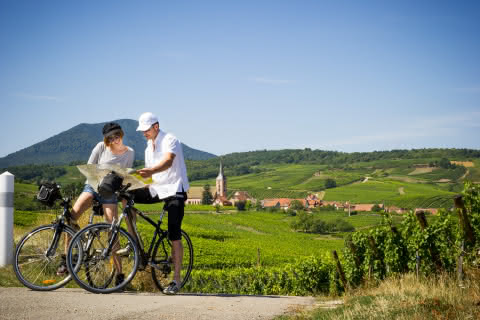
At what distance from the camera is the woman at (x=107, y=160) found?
6137 mm

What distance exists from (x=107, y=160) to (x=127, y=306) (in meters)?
2.02

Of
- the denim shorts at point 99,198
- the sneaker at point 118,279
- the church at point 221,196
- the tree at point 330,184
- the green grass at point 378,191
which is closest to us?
the sneaker at point 118,279

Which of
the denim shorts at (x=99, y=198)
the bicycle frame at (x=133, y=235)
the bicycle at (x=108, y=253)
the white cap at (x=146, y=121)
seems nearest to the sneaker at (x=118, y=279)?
the bicycle at (x=108, y=253)

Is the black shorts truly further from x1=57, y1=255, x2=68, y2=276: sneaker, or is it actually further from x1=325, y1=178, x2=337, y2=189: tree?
x1=325, y1=178, x2=337, y2=189: tree

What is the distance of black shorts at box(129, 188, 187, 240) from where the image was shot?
605cm

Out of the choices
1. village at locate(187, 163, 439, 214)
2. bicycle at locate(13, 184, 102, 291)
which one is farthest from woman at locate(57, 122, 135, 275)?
village at locate(187, 163, 439, 214)

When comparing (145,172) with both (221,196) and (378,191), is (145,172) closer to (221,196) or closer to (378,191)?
(378,191)

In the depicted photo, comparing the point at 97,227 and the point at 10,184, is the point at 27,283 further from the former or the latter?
the point at 10,184

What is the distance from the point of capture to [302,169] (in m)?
186

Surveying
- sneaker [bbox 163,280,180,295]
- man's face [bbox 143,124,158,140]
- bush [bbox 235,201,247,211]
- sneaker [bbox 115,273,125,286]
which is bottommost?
bush [bbox 235,201,247,211]

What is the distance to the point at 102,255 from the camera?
5.86m

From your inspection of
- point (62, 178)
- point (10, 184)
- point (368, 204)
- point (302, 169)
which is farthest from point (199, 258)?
point (302, 169)

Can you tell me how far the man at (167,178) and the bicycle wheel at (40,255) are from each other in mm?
1090

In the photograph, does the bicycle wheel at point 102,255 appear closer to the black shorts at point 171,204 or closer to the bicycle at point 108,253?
the bicycle at point 108,253
